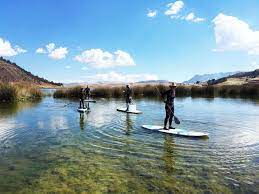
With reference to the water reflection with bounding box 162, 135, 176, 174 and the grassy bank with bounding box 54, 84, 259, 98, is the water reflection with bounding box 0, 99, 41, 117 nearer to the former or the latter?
the water reflection with bounding box 162, 135, 176, 174

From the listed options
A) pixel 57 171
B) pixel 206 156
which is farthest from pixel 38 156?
pixel 206 156

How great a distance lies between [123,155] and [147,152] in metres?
0.99

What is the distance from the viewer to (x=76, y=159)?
11422mm

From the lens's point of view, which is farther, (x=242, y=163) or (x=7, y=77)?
(x=7, y=77)

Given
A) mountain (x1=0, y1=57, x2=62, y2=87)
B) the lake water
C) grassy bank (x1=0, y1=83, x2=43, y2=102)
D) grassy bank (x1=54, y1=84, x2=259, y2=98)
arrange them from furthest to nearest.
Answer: mountain (x1=0, y1=57, x2=62, y2=87), grassy bank (x1=54, y1=84, x2=259, y2=98), grassy bank (x1=0, y1=83, x2=43, y2=102), the lake water

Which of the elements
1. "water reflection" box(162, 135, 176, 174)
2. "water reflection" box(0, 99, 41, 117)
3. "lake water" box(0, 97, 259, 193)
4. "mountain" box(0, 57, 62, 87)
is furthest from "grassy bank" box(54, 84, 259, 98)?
"mountain" box(0, 57, 62, 87)

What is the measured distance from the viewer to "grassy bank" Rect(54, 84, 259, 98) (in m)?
51.2

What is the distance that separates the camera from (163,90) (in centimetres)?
5041

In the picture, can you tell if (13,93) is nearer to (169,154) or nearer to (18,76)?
(169,154)

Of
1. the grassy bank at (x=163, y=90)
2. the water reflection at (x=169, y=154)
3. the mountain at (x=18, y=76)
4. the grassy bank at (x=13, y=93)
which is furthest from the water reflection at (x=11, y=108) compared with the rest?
the mountain at (x=18, y=76)

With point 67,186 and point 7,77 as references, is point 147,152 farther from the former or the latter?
point 7,77

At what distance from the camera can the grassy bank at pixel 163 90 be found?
51.2 m

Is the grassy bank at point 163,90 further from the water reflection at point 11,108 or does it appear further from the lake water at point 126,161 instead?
the lake water at point 126,161

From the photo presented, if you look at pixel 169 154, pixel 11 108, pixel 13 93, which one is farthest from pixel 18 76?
pixel 169 154
